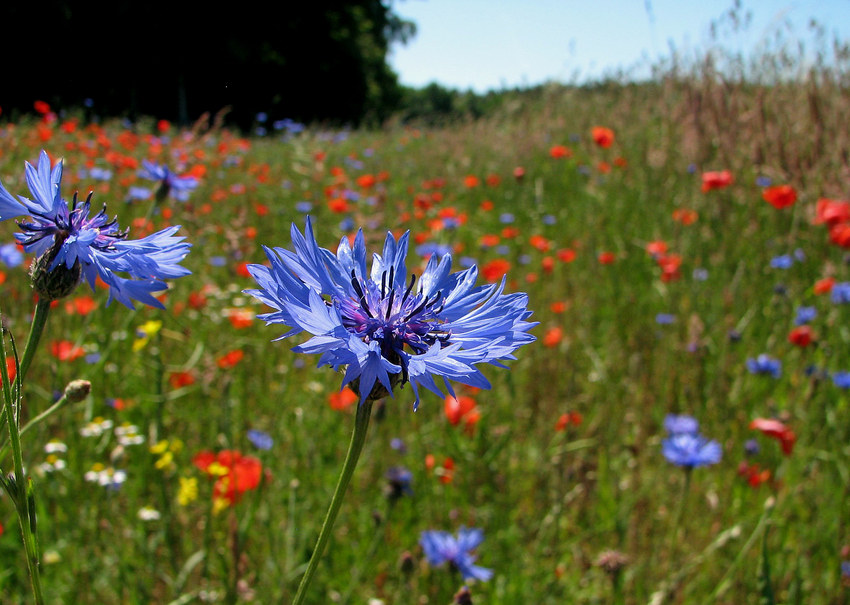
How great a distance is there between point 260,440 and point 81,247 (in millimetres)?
1125

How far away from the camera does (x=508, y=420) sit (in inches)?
82.5

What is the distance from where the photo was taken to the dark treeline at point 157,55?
5520mm

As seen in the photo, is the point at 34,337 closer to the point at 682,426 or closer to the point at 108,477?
the point at 108,477

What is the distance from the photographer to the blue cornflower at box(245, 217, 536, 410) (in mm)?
498

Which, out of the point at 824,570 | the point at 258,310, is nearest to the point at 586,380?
the point at 824,570

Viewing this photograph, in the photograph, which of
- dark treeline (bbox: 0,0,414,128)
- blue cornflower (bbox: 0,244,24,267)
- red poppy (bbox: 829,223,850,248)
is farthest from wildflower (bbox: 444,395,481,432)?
red poppy (bbox: 829,223,850,248)

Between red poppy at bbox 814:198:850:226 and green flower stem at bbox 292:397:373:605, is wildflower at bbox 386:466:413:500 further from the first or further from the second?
red poppy at bbox 814:198:850:226

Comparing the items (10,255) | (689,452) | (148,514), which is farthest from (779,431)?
(10,255)

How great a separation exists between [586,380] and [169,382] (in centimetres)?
149

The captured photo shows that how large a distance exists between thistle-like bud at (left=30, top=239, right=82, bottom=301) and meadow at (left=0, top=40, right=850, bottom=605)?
0.02 metres

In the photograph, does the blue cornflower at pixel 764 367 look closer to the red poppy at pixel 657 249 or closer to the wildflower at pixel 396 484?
the red poppy at pixel 657 249

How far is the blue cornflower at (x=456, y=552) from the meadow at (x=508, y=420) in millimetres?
31

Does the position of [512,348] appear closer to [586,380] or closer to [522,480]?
[522,480]

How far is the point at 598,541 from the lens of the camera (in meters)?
1.69
